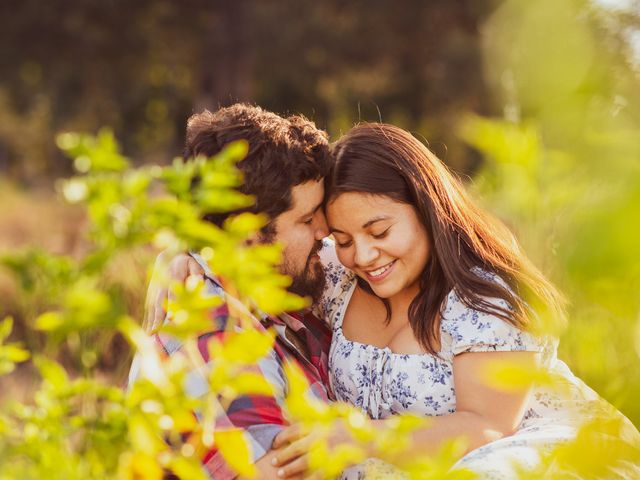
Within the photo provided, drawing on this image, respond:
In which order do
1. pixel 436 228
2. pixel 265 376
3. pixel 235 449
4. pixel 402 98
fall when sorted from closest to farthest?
pixel 235 449 < pixel 265 376 < pixel 436 228 < pixel 402 98

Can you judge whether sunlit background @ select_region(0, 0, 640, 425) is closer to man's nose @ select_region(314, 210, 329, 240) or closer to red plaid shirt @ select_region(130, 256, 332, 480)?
red plaid shirt @ select_region(130, 256, 332, 480)

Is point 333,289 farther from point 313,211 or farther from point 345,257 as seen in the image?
point 313,211

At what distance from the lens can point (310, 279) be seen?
2.64 m

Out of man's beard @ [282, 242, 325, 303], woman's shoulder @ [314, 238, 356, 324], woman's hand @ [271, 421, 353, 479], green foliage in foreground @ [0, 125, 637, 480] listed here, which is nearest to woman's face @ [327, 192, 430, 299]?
man's beard @ [282, 242, 325, 303]

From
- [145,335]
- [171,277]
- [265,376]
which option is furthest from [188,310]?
[171,277]

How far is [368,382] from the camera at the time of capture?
254cm

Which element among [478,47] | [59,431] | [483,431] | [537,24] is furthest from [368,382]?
[478,47]

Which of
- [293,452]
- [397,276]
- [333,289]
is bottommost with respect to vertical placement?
[293,452]

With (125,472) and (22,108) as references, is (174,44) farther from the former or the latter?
(125,472)

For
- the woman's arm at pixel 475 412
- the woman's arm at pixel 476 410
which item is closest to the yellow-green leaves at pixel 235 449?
the woman's arm at pixel 475 412

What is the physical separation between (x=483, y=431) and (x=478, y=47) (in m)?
11.8

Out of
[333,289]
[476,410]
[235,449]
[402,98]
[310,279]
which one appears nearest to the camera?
[235,449]

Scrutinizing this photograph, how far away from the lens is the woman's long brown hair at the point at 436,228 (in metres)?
2.43

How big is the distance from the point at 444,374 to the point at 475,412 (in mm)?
217
